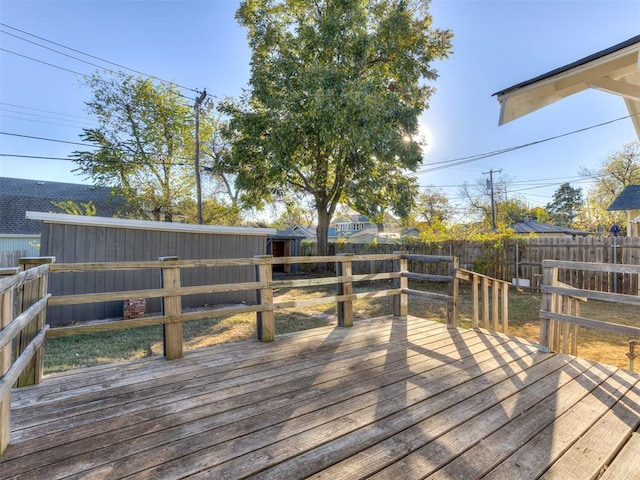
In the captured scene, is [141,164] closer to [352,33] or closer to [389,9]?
[352,33]

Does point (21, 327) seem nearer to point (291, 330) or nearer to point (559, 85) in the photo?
point (559, 85)

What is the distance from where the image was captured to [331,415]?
1982 millimetres

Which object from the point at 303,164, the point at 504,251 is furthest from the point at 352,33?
the point at 504,251

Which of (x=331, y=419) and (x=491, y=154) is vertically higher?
(x=491, y=154)

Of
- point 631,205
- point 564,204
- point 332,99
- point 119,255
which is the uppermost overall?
point 332,99

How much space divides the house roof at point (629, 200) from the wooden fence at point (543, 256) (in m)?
6.62

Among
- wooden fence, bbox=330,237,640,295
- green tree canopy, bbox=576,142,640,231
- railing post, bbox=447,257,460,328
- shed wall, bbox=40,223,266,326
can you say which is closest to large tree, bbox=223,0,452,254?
wooden fence, bbox=330,237,640,295

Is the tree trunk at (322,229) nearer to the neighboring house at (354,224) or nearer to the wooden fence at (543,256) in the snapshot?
the wooden fence at (543,256)

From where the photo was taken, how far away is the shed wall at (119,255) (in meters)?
→ 6.07

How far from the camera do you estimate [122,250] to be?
264 inches

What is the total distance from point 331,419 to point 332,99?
1098 centimetres

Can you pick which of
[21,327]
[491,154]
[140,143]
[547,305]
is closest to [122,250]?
[21,327]

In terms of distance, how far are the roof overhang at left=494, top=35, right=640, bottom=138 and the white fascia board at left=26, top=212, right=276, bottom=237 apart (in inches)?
255

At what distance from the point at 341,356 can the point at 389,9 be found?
15101mm
